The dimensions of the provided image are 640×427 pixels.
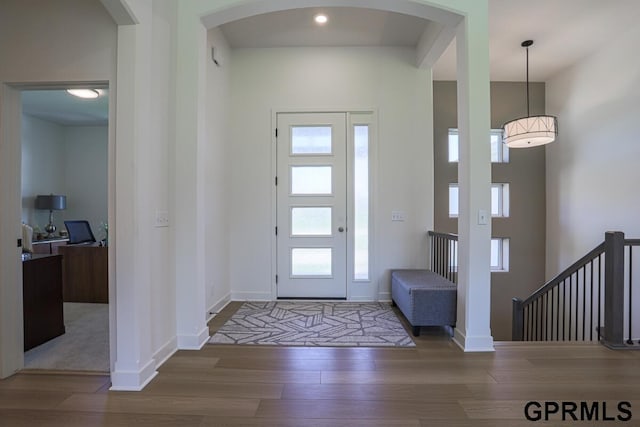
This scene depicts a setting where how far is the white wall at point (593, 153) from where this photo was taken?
3822 millimetres

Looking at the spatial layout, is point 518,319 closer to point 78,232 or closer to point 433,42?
point 433,42

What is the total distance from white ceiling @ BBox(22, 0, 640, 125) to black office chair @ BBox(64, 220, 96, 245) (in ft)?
6.23

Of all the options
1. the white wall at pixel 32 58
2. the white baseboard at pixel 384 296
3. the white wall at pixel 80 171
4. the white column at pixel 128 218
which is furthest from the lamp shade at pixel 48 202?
the white baseboard at pixel 384 296

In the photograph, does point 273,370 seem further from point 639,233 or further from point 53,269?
point 639,233

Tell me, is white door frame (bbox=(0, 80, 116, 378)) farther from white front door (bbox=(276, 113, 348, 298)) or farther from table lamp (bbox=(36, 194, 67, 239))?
table lamp (bbox=(36, 194, 67, 239))

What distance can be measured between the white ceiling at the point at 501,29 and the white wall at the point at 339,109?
22 cm

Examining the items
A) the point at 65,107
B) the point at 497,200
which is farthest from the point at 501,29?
the point at 65,107

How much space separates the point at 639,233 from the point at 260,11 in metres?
4.76

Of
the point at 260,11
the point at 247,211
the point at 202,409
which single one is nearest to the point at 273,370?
the point at 202,409

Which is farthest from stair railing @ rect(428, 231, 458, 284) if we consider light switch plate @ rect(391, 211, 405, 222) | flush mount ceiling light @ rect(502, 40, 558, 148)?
flush mount ceiling light @ rect(502, 40, 558, 148)

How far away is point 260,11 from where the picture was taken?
271cm

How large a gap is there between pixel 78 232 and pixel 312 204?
3672mm

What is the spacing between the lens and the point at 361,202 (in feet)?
13.5

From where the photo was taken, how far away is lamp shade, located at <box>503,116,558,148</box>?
371cm
